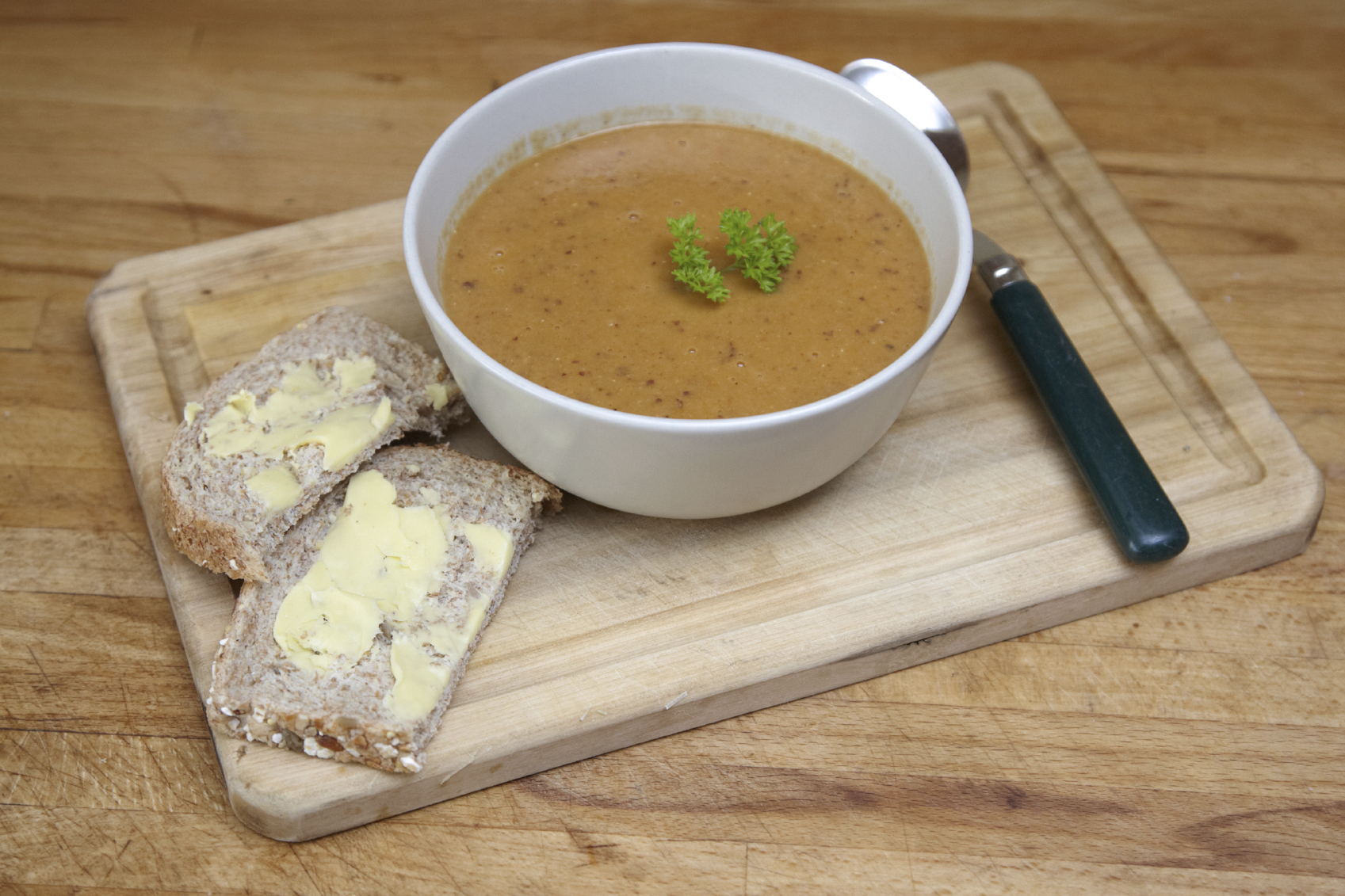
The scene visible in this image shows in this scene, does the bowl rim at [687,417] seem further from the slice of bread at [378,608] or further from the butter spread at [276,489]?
the butter spread at [276,489]

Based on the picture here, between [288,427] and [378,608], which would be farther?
[288,427]

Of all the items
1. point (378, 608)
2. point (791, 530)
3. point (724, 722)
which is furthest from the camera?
point (791, 530)

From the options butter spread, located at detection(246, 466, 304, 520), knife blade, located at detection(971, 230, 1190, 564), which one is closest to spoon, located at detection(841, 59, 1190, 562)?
knife blade, located at detection(971, 230, 1190, 564)

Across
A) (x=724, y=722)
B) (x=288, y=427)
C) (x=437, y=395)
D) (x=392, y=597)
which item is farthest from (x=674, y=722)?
(x=288, y=427)

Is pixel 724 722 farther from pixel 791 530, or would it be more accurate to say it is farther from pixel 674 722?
pixel 791 530

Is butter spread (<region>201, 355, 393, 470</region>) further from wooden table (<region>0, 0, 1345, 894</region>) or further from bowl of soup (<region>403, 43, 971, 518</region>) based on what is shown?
wooden table (<region>0, 0, 1345, 894</region>)

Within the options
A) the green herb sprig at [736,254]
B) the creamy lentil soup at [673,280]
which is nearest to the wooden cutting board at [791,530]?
the creamy lentil soup at [673,280]
